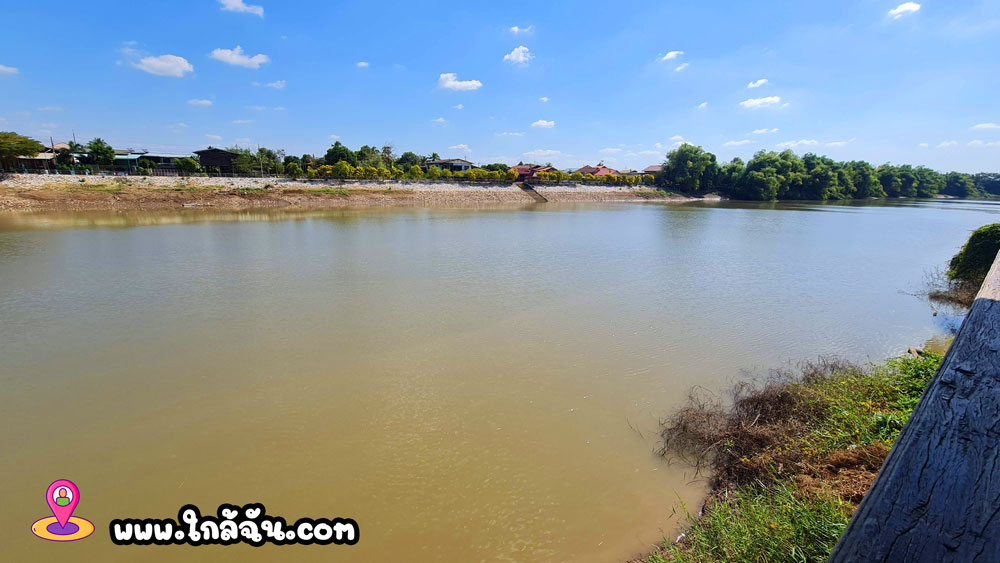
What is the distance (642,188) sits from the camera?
198 ft

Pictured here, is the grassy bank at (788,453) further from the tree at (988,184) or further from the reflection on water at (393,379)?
the tree at (988,184)

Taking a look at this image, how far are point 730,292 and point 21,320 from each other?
15.7m

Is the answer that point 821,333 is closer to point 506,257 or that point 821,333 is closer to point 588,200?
point 506,257

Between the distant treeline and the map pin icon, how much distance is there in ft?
224

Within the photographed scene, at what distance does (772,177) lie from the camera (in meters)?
59.9

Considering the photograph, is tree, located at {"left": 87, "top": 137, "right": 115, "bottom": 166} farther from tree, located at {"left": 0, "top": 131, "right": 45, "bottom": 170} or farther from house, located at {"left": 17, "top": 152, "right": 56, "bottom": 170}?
tree, located at {"left": 0, "top": 131, "right": 45, "bottom": 170}

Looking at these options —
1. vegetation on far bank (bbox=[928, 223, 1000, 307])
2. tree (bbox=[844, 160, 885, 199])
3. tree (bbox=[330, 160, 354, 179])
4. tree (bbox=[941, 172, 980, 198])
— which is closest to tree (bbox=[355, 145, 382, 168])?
tree (bbox=[330, 160, 354, 179])

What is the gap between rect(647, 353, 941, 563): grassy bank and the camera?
9.32 ft

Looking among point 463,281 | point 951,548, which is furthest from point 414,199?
point 951,548

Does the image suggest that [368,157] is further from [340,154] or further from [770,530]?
[770,530]

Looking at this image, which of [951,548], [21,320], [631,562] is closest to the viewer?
[951,548]

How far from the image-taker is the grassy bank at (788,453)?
9.32 ft

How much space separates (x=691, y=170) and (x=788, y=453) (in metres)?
66.1

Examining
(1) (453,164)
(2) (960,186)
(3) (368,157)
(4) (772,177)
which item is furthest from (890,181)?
(3) (368,157)
